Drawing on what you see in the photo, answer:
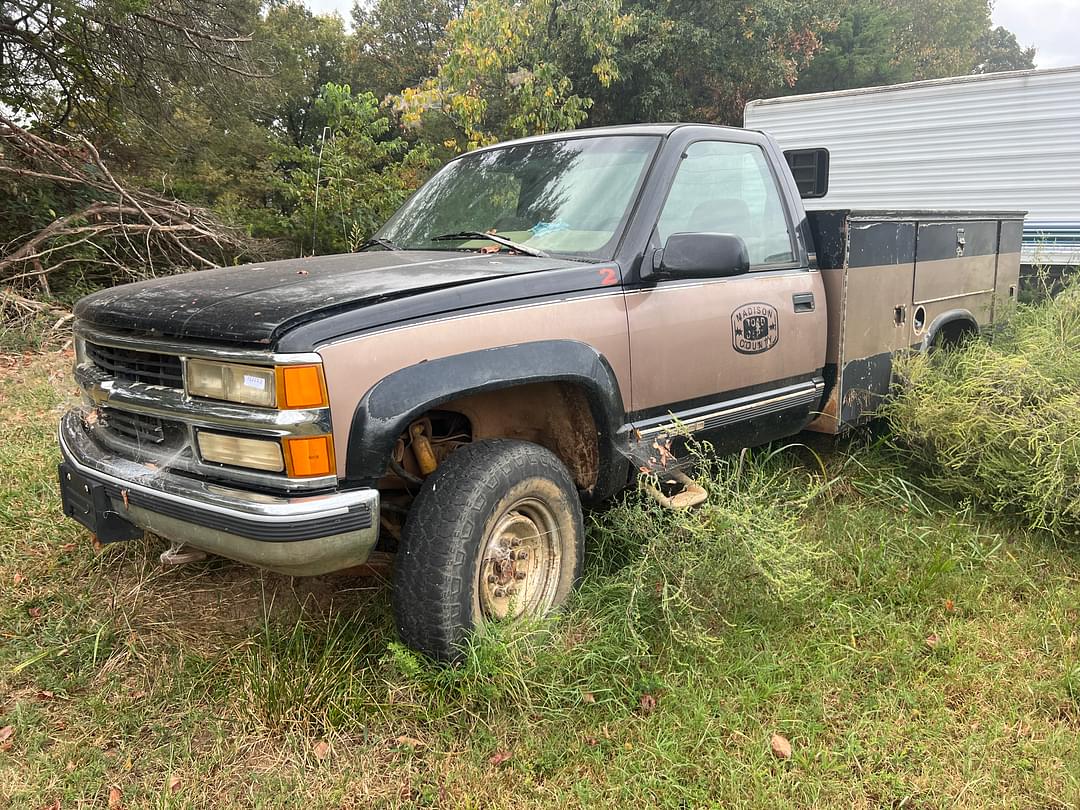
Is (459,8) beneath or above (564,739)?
above

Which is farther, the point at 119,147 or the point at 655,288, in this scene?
the point at 119,147

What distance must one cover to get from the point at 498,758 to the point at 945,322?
3884 mm

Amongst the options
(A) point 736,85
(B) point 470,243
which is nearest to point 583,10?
(A) point 736,85

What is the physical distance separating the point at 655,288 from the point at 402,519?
4.44 ft

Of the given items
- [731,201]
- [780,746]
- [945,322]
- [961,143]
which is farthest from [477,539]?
[961,143]

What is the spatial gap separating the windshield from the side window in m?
0.21

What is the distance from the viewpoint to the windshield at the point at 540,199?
333 cm

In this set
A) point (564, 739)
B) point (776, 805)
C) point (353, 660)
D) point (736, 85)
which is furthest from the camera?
point (736, 85)

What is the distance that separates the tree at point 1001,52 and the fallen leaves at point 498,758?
1700 inches

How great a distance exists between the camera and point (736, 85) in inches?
726

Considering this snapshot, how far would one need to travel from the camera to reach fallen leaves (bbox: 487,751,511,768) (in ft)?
8.11

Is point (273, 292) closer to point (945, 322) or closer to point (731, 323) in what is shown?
point (731, 323)

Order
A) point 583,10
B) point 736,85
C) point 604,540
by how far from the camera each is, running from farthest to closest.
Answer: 1. point 736,85
2. point 583,10
3. point 604,540

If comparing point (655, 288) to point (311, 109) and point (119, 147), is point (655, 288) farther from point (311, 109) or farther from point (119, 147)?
point (311, 109)
